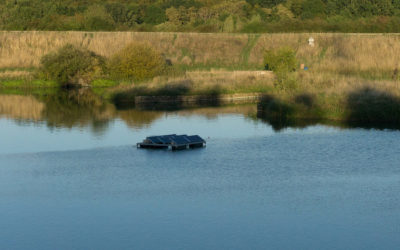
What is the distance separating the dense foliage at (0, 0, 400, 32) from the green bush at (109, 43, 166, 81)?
20506 millimetres

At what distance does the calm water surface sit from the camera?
16906 millimetres

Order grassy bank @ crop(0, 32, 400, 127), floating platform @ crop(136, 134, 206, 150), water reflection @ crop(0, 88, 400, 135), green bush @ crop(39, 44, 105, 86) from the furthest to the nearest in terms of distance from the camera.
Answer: green bush @ crop(39, 44, 105, 86) → grassy bank @ crop(0, 32, 400, 127) → water reflection @ crop(0, 88, 400, 135) → floating platform @ crop(136, 134, 206, 150)

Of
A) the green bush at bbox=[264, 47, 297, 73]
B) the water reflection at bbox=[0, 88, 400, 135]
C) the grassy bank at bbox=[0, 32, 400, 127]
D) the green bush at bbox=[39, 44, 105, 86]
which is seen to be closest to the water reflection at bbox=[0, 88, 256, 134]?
the water reflection at bbox=[0, 88, 400, 135]

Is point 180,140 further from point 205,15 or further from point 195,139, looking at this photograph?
point 205,15

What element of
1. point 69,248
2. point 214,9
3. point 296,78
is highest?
point 214,9

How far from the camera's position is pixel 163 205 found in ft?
63.2

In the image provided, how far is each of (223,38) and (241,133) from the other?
32.0 metres

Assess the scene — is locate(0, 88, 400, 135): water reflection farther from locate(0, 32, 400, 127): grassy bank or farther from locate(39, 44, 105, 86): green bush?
locate(39, 44, 105, 86): green bush

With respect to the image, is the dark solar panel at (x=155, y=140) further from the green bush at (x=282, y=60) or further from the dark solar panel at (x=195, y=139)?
the green bush at (x=282, y=60)

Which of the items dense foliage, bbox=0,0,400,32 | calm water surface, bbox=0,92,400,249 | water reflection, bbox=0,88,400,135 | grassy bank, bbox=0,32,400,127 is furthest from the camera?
dense foliage, bbox=0,0,400,32

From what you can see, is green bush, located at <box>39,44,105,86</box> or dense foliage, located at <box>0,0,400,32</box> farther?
dense foliage, located at <box>0,0,400,32</box>

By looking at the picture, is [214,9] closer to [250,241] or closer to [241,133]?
[241,133]

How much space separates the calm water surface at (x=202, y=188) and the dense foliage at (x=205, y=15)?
126 ft

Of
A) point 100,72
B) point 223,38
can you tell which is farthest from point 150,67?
point 223,38
